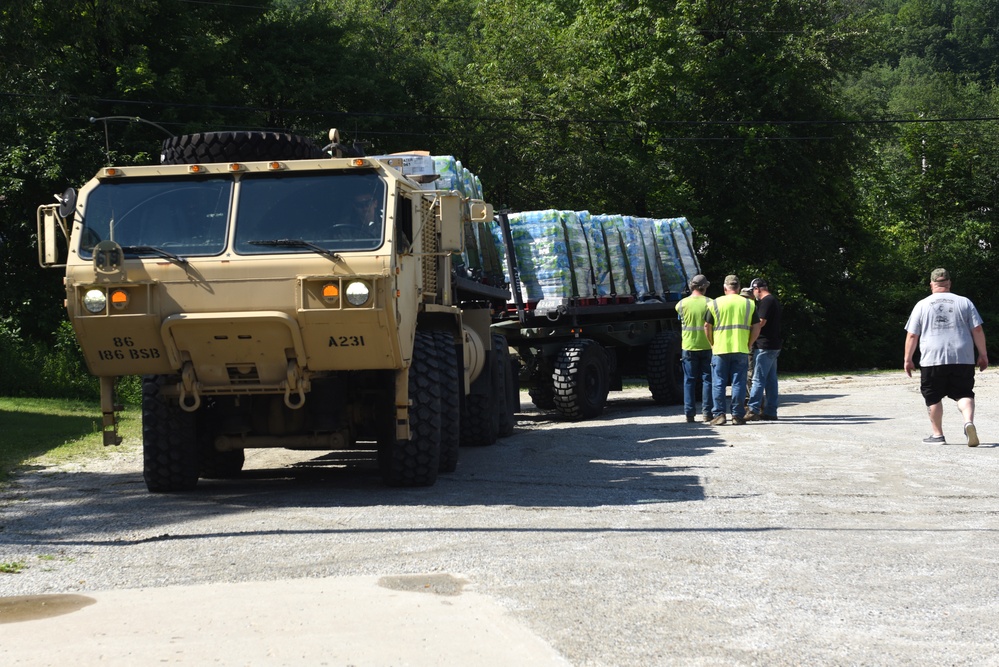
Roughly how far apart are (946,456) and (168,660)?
29.0 ft

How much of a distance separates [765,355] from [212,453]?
7563mm

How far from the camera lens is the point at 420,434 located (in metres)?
10.1

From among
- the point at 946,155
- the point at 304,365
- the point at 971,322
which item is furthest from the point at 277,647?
the point at 946,155

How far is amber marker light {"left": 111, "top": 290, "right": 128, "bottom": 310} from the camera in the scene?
9.47 meters

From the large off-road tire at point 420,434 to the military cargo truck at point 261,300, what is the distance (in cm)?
1

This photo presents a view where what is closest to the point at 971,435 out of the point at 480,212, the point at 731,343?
the point at 731,343

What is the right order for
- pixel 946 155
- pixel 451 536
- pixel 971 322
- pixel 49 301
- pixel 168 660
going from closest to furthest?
1. pixel 168 660
2. pixel 451 536
3. pixel 971 322
4. pixel 49 301
5. pixel 946 155

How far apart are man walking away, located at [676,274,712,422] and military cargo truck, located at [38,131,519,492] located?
589 centimetres

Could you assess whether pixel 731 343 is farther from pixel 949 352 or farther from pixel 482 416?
pixel 482 416

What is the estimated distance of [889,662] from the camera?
5023 millimetres

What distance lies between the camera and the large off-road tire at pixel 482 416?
45.1 feet

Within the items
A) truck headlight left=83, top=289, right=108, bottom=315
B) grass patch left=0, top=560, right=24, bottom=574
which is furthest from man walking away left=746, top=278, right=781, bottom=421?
grass patch left=0, top=560, right=24, bottom=574

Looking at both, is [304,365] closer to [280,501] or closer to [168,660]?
[280,501]

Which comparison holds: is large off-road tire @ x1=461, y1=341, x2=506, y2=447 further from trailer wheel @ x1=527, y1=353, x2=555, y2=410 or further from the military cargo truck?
trailer wheel @ x1=527, y1=353, x2=555, y2=410
